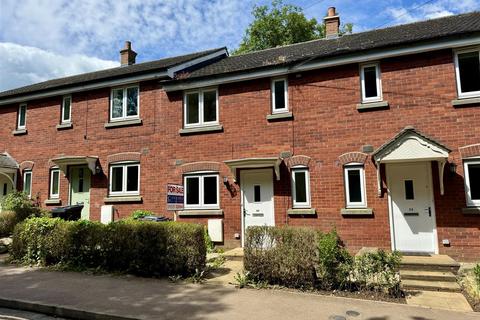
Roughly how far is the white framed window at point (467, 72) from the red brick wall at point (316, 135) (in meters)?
0.22

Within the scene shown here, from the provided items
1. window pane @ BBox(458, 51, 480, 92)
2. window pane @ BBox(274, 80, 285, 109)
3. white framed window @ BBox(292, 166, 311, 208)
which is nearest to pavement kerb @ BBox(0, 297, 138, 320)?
white framed window @ BBox(292, 166, 311, 208)

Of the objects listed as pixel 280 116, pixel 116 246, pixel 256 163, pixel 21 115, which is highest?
pixel 21 115

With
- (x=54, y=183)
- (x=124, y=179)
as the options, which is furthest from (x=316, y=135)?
(x=54, y=183)

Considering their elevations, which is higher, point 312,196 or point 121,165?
point 121,165

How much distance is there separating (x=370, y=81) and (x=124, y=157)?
913 centimetres

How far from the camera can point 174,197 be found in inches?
379

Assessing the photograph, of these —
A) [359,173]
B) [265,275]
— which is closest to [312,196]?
[359,173]

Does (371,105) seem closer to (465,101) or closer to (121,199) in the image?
(465,101)

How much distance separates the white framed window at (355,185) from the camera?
416 inches

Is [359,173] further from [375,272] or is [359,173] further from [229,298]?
[229,298]

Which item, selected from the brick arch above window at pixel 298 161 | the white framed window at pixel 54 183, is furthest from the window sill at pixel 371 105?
the white framed window at pixel 54 183

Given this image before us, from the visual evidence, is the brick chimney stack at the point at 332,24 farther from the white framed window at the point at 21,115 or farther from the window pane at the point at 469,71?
the white framed window at the point at 21,115

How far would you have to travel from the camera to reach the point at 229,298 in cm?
696

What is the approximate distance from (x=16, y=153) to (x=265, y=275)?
13852mm
